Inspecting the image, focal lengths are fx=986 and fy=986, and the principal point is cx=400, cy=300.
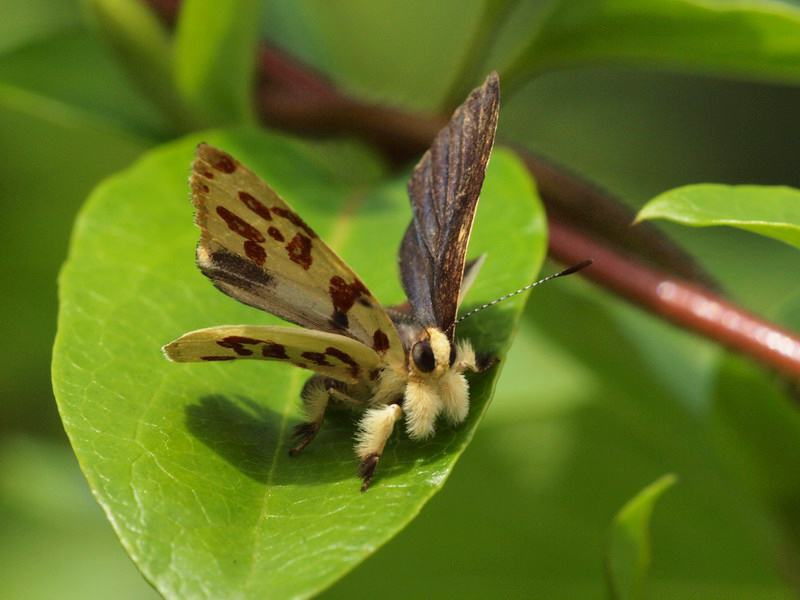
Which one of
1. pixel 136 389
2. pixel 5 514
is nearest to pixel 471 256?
pixel 136 389

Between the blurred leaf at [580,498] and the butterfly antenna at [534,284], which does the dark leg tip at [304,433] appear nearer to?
the butterfly antenna at [534,284]

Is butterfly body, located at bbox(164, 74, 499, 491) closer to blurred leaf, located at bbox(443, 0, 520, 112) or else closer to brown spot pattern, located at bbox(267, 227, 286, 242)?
brown spot pattern, located at bbox(267, 227, 286, 242)

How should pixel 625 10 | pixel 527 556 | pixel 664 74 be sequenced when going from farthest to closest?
pixel 664 74, pixel 527 556, pixel 625 10

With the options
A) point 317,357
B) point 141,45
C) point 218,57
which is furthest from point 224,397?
point 141,45

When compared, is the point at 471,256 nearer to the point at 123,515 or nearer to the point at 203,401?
the point at 203,401

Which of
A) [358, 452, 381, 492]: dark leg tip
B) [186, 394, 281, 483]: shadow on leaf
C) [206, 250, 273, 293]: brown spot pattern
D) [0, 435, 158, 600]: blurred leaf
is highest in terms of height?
[206, 250, 273, 293]: brown spot pattern

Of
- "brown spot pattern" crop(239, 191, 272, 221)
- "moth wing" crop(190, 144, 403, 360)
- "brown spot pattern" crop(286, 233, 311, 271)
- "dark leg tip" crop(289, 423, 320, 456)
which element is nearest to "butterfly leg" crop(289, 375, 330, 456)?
"dark leg tip" crop(289, 423, 320, 456)
